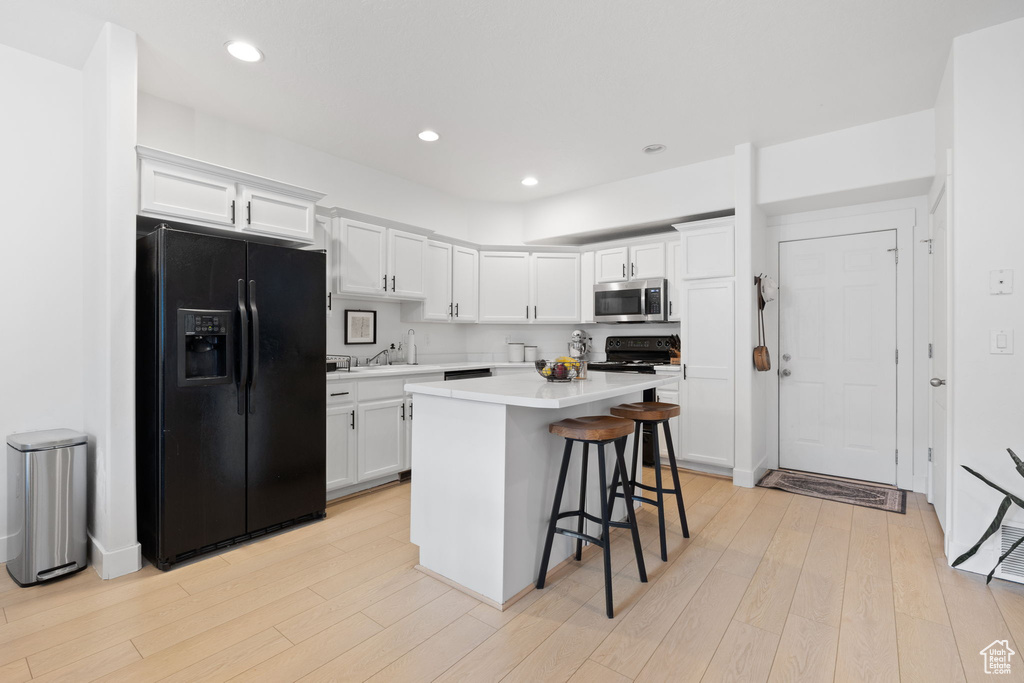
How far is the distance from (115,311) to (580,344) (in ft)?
13.1

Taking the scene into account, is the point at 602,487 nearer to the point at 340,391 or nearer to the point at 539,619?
the point at 539,619

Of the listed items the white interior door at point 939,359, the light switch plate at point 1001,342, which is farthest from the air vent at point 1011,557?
the light switch plate at point 1001,342

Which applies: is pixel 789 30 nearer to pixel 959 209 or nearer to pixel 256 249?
pixel 959 209

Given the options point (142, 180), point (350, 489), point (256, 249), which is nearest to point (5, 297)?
point (142, 180)

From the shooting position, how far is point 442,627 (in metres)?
1.94

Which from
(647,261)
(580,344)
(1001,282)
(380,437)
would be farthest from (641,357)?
(1001,282)

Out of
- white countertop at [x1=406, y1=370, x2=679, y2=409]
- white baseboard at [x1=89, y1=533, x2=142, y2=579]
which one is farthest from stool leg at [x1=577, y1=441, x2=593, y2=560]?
white baseboard at [x1=89, y1=533, x2=142, y2=579]

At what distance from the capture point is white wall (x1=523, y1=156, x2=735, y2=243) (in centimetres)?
413

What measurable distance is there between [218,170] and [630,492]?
297cm

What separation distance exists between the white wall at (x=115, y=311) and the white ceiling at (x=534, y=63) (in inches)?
12.0

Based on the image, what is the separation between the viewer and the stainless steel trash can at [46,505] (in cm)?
227

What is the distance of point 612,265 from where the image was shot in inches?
193

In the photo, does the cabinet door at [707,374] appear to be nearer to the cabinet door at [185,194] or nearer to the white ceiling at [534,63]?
the white ceiling at [534,63]

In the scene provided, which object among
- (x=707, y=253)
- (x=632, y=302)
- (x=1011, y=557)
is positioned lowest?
(x=1011, y=557)
